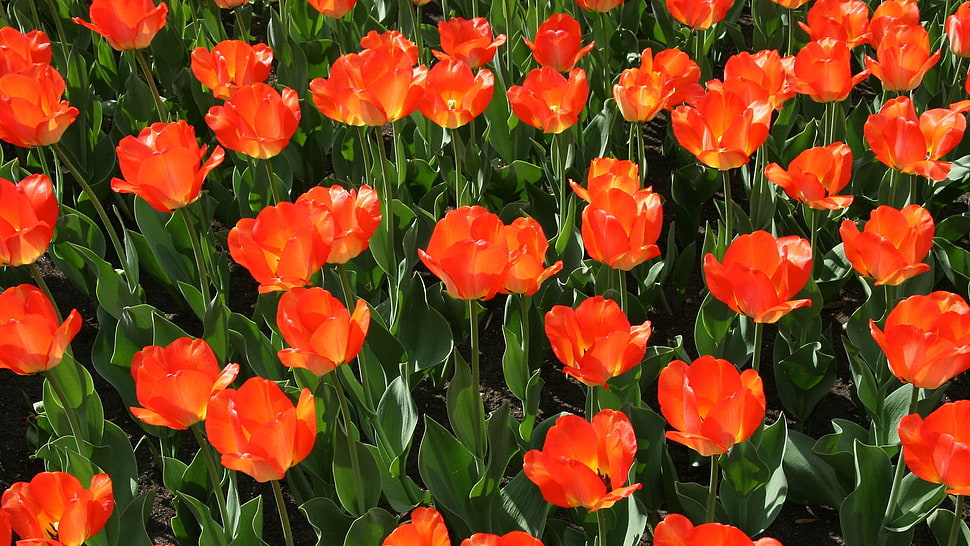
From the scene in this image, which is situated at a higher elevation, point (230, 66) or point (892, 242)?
point (230, 66)

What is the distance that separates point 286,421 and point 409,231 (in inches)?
41.2

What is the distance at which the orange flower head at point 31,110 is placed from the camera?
2.24m

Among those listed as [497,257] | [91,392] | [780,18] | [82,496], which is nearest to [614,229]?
[497,257]

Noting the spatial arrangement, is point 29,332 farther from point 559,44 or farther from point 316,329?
point 559,44

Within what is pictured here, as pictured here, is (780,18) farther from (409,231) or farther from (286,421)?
(286,421)

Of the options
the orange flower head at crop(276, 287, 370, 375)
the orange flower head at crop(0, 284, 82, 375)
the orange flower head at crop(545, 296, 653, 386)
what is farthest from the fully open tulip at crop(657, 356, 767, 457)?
the orange flower head at crop(0, 284, 82, 375)

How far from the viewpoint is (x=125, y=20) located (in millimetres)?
2717

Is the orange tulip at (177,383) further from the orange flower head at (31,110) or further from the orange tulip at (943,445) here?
the orange tulip at (943,445)

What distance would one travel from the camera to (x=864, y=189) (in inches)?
114

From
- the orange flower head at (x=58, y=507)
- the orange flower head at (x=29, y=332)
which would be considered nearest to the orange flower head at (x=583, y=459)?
the orange flower head at (x=58, y=507)

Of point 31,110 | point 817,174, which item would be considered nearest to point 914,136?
point 817,174

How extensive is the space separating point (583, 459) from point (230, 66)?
1.60 meters

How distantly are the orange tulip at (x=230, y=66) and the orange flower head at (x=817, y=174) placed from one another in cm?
124

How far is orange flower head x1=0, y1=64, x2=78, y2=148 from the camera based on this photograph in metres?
2.24
